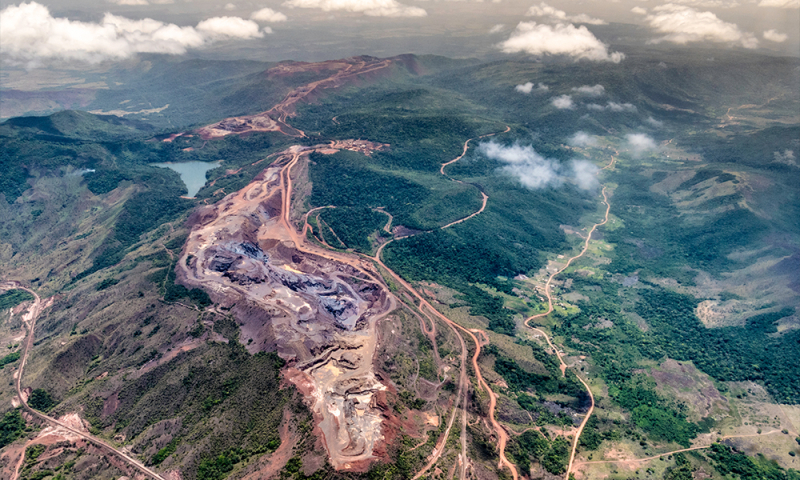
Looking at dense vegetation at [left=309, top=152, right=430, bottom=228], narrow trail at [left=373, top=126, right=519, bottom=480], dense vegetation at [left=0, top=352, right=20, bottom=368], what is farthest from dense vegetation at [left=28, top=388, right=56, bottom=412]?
dense vegetation at [left=309, top=152, right=430, bottom=228]

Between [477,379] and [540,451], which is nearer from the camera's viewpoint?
[540,451]

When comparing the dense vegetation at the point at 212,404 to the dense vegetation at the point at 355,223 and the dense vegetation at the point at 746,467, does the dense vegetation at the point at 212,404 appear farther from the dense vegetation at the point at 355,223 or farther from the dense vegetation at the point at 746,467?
the dense vegetation at the point at 746,467

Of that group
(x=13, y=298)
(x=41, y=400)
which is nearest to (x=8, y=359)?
(x=41, y=400)

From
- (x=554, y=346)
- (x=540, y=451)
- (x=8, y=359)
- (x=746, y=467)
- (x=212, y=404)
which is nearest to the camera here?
(x=212, y=404)

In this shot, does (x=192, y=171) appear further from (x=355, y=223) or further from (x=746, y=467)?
(x=746, y=467)

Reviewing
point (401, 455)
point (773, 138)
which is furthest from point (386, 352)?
point (773, 138)

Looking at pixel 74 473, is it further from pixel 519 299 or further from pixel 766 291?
pixel 766 291
